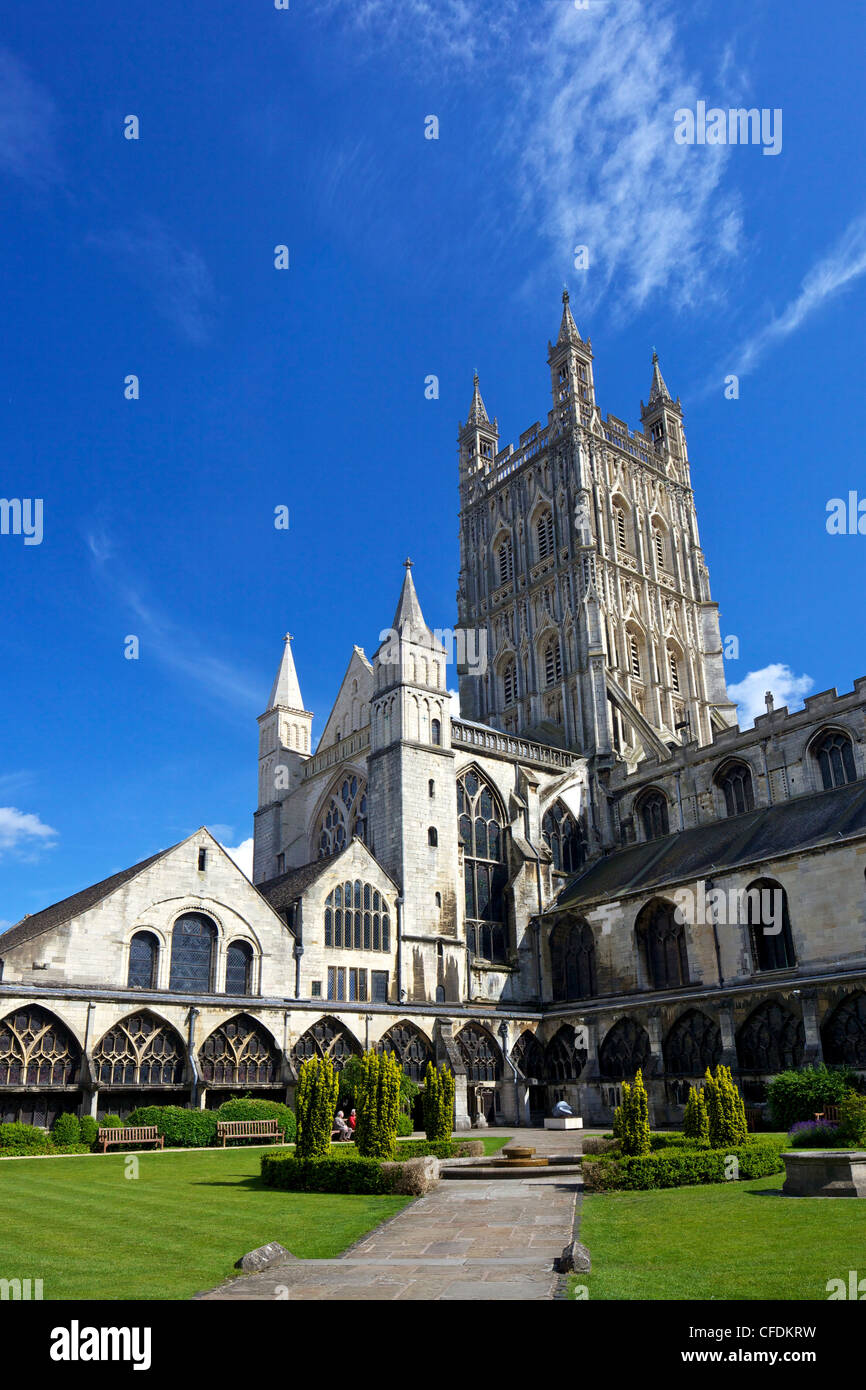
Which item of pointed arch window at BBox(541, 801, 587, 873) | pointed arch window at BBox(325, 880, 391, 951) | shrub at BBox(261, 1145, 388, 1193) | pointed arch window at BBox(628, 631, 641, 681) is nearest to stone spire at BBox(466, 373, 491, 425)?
pointed arch window at BBox(628, 631, 641, 681)

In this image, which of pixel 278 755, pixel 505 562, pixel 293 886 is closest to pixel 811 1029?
pixel 293 886

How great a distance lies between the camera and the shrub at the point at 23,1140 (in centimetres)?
2682

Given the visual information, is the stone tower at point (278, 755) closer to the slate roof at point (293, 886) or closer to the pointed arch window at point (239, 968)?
the slate roof at point (293, 886)

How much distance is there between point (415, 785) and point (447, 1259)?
33.4 metres

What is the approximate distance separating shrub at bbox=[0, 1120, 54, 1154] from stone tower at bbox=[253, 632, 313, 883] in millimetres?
27839

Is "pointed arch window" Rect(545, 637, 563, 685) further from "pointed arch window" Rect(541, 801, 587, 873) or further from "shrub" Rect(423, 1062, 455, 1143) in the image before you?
"shrub" Rect(423, 1062, 455, 1143)

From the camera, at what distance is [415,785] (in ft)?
147

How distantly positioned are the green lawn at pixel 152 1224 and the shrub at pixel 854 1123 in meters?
9.14

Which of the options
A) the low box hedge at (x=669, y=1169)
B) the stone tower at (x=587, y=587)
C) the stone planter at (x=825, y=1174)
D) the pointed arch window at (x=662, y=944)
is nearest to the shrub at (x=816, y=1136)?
the low box hedge at (x=669, y=1169)

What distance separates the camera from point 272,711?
57062 mm

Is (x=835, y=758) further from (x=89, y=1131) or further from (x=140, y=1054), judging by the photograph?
(x=89, y=1131)
